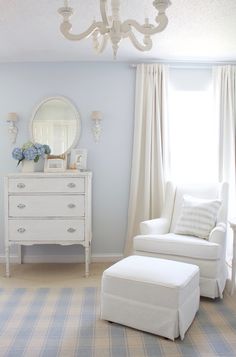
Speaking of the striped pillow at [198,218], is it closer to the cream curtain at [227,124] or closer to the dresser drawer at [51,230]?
the cream curtain at [227,124]

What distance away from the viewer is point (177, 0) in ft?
8.38

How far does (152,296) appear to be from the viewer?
2445mm

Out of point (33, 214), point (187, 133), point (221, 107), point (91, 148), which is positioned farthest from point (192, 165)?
point (33, 214)

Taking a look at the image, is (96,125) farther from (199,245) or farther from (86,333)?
(86,333)

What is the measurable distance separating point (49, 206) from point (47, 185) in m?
0.22

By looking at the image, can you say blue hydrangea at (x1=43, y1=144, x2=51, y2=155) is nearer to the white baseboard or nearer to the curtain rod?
the white baseboard

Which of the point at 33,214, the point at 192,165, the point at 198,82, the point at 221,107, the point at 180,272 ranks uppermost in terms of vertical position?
the point at 198,82

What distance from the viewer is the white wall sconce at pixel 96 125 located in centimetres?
407

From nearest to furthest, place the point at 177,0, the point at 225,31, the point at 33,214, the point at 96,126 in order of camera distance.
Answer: the point at 177,0 < the point at 225,31 < the point at 33,214 < the point at 96,126

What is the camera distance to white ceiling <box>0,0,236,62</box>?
267 cm

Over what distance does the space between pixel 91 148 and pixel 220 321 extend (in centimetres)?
239

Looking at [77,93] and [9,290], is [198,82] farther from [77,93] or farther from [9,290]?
[9,290]

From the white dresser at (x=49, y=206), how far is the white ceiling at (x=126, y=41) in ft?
4.30

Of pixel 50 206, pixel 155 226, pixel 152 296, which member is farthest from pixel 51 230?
pixel 152 296
